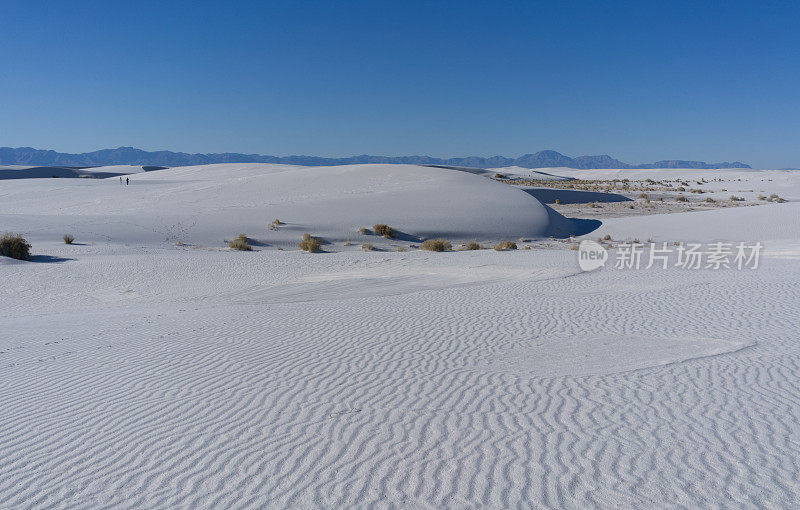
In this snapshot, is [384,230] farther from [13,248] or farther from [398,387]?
[398,387]

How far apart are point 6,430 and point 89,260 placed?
1367 centimetres

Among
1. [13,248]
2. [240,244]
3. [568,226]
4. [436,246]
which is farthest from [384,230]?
[13,248]

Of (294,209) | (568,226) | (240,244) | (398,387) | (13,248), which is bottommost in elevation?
(240,244)

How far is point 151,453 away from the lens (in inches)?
174

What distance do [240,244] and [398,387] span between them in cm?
1608

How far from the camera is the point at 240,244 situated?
20828 millimetres

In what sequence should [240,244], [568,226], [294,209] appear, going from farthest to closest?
[568,226] < [294,209] < [240,244]

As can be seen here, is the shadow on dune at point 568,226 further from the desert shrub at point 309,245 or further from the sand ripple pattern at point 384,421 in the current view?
the sand ripple pattern at point 384,421

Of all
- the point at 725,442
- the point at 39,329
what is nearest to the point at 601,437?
the point at 725,442

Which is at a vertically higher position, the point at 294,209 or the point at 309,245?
the point at 294,209

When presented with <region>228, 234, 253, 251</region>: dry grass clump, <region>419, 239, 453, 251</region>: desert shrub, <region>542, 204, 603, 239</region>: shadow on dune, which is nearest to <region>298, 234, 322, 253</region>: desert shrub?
<region>228, 234, 253, 251</region>: dry grass clump

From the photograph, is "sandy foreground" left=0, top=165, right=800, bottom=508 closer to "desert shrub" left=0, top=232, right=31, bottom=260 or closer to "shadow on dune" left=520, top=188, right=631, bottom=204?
"desert shrub" left=0, top=232, right=31, bottom=260

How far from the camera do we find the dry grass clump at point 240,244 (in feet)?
68.2

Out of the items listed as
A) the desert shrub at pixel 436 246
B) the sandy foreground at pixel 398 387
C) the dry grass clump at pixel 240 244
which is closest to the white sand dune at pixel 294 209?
the dry grass clump at pixel 240 244
